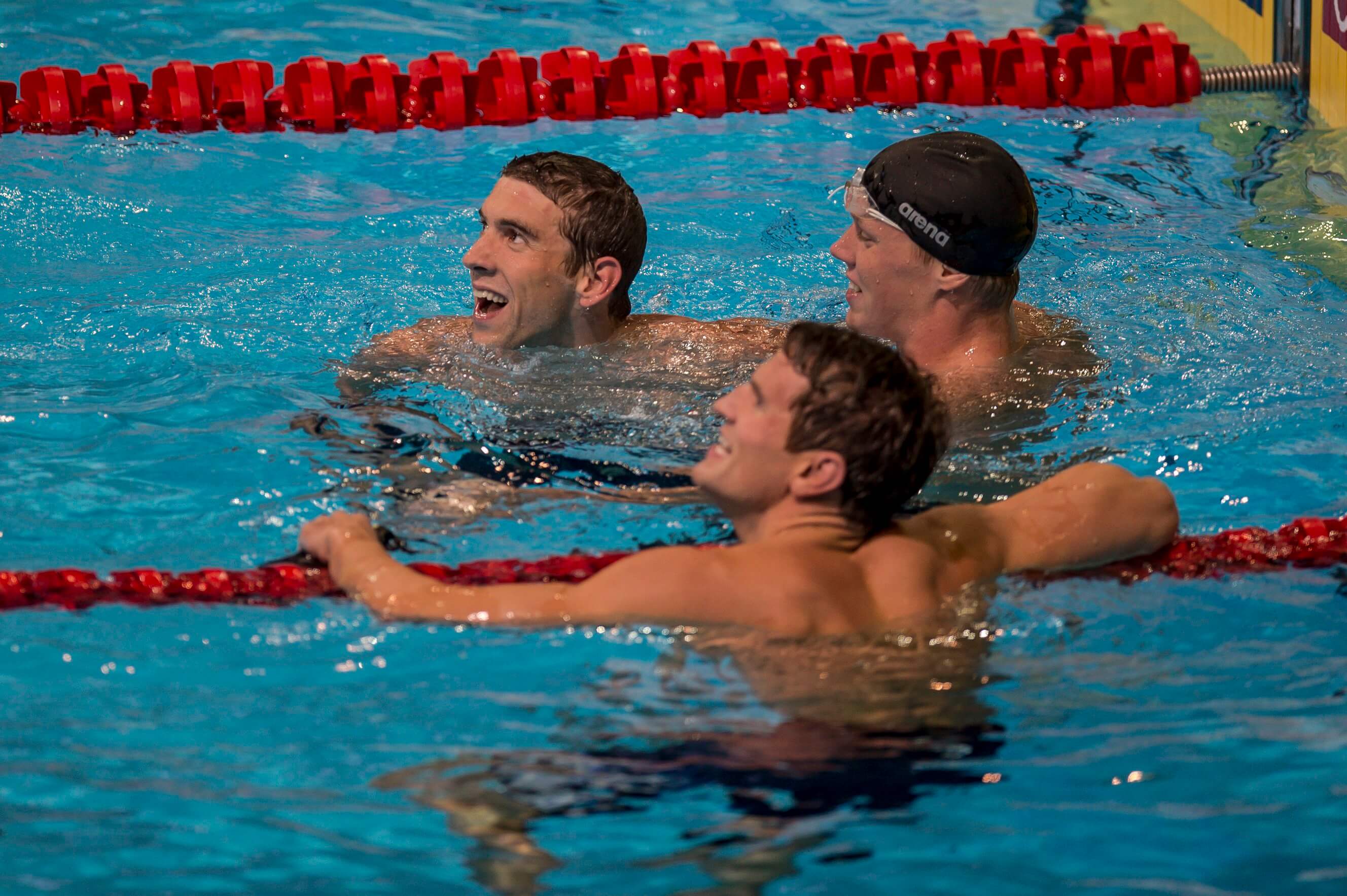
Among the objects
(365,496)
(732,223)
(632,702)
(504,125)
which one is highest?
(504,125)

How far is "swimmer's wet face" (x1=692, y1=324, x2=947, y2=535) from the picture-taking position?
8.64ft

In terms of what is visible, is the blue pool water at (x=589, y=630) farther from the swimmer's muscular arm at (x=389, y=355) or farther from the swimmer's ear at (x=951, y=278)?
the swimmer's ear at (x=951, y=278)

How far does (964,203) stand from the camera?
3.77 metres

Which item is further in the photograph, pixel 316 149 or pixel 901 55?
pixel 901 55

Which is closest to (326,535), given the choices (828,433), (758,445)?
(758,445)

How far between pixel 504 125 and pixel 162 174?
4.82ft

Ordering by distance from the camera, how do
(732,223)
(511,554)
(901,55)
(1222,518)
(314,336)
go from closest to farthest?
(511,554) < (1222,518) < (314,336) < (732,223) < (901,55)

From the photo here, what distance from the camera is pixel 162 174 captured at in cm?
585

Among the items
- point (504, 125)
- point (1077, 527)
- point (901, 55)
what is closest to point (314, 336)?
point (504, 125)

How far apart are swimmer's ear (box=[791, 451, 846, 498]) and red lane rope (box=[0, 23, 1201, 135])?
4134 mm

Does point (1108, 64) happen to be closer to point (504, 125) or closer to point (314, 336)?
point (504, 125)

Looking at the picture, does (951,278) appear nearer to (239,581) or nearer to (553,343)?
(553,343)

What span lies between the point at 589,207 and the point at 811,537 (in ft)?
5.43

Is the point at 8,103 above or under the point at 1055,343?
above
